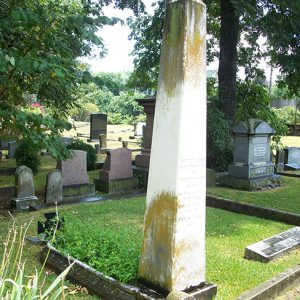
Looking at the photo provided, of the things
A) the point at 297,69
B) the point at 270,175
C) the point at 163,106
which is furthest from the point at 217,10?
the point at 163,106

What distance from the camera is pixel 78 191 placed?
988cm

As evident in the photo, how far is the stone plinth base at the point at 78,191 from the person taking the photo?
31.7ft

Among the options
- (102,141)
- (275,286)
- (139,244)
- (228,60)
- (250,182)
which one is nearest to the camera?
(275,286)

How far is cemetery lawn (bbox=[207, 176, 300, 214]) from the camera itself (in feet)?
29.8

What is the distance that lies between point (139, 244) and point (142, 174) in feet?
21.9

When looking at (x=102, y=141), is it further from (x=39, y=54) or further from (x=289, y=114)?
(x=289, y=114)

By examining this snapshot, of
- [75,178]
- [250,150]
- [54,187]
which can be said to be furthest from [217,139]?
[54,187]

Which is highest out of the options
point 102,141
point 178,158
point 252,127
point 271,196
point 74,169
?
point 252,127

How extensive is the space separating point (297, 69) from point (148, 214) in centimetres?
1102

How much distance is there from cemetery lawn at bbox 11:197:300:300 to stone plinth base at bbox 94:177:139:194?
2.30 m

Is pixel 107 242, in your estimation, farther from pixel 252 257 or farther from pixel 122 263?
pixel 252 257

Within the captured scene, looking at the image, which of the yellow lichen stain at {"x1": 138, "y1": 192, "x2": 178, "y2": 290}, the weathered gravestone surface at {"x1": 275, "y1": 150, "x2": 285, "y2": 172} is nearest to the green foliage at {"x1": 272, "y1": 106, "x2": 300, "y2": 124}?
the weathered gravestone surface at {"x1": 275, "y1": 150, "x2": 285, "y2": 172}

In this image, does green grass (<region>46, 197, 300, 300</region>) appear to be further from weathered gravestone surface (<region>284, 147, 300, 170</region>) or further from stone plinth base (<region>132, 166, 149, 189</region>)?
weathered gravestone surface (<region>284, 147, 300, 170</region>)

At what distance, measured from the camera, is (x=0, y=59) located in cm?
441
